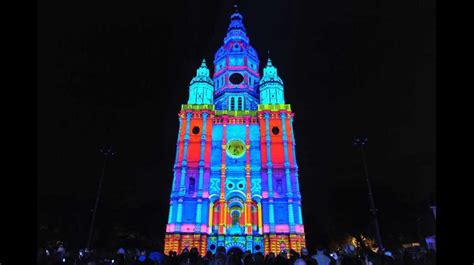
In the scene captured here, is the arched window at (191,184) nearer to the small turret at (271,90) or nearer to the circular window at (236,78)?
the small turret at (271,90)

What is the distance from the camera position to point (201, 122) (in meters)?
48.6

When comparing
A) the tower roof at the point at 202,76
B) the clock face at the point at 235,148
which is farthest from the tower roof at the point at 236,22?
the clock face at the point at 235,148

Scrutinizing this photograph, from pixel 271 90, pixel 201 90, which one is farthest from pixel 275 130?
pixel 201 90

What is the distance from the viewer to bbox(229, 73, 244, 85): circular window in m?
55.5

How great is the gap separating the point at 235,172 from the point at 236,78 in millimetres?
17877

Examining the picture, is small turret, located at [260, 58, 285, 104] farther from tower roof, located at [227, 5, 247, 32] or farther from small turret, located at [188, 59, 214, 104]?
tower roof, located at [227, 5, 247, 32]

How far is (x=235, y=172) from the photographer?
147 feet

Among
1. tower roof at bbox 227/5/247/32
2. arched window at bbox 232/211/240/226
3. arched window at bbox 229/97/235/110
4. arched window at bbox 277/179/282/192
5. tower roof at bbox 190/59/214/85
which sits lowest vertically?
arched window at bbox 232/211/240/226

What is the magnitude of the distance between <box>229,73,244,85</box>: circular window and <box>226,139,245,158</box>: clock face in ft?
40.0

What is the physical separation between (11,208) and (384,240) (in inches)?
1681

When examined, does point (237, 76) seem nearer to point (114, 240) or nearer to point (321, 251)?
Result: point (114, 240)

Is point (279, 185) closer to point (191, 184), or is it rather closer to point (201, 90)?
point (191, 184)

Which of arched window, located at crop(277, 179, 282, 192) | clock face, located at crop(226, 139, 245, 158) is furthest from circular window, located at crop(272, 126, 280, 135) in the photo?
arched window, located at crop(277, 179, 282, 192)

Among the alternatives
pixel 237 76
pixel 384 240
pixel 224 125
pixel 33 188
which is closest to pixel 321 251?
pixel 33 188
